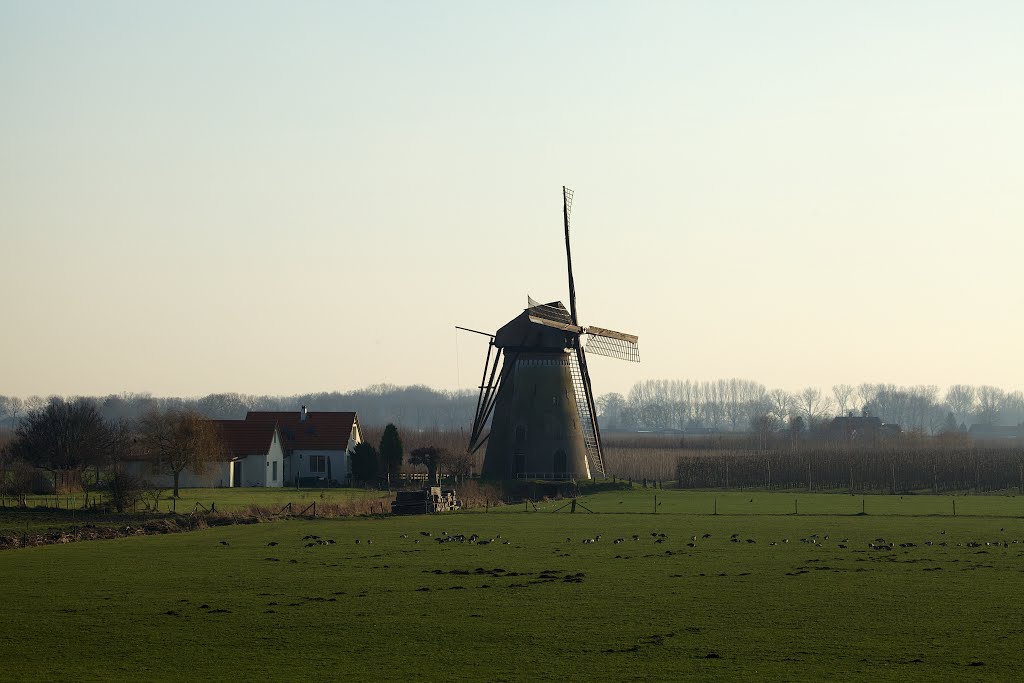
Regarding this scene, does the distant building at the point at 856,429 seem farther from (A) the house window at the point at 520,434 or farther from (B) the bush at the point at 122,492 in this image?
(B) the bush at the point at 122,492

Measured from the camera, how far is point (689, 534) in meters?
42.8

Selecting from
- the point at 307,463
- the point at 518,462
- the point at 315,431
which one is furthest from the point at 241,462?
the point at 518,462

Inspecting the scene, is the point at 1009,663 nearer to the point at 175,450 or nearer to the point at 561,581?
the point at 561,581

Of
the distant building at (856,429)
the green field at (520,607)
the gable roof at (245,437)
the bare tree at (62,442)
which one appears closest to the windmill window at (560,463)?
the gable roof at (245,437)

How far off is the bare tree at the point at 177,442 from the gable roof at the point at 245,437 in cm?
683

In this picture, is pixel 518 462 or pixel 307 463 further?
pixel 307 463

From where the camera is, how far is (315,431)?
86125 mm

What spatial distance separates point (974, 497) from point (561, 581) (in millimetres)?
47791

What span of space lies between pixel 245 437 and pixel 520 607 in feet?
187

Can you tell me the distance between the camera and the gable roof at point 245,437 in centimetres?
7819

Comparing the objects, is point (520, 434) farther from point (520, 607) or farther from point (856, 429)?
point (856, 429)

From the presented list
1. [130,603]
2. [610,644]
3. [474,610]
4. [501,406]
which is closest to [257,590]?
[130,603]

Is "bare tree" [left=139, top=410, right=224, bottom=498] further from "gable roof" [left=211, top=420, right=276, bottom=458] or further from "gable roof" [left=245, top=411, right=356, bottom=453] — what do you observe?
"gable roof" [left=245, top=411, right=356, bottom=453]

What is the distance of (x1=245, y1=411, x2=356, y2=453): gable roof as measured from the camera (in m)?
84.8
